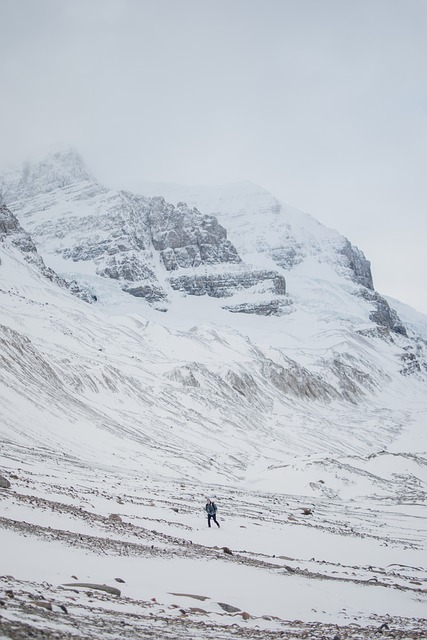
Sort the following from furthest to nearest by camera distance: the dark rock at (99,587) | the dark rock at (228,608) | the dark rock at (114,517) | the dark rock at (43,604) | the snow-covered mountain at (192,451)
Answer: the dark rock at (114,517), the snow-covered mountain at (192,451), the dark rock at (228,608), the dark rock at (99,587), the dark rock at (43,604)

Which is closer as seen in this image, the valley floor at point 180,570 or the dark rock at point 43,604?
the dark rock at point 43,604

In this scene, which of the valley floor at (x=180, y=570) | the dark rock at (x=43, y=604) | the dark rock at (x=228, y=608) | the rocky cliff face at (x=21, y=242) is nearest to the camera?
the dark rock at (x=43, y=604)

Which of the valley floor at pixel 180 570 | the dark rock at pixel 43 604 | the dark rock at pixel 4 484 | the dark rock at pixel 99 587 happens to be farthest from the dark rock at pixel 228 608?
the dark rock at pixel 4 484

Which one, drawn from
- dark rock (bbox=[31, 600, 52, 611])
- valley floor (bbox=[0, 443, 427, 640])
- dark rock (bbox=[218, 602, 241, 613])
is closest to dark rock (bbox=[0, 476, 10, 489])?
valley floor (bbox=[0, 443, 427, 640])

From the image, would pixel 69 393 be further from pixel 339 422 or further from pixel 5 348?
pixel 339 422

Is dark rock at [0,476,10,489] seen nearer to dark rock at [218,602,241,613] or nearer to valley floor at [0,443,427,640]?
valley floor at [0,443,427,640]

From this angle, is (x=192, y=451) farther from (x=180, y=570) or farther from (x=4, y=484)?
(x=180, y=570)

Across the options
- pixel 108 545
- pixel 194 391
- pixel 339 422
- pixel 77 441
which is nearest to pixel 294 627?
pixel 108 545

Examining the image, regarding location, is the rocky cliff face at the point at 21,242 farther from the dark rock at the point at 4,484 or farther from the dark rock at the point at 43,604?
the dark rock at the point at 43,604

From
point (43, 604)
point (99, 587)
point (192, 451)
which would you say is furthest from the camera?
point (192, 451)

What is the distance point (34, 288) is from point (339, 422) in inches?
3424

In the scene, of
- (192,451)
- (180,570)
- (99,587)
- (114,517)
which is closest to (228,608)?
(99,587)

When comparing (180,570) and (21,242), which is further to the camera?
(21,242)

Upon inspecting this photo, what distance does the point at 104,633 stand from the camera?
31.9 feet
